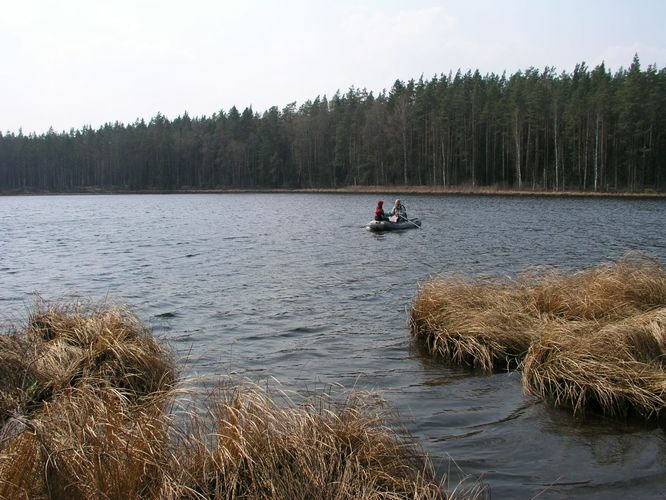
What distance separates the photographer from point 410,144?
86062mm

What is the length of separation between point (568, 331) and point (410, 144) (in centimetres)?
8025

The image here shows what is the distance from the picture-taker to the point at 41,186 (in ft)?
447

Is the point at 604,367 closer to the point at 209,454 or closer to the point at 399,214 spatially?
the point at 209,454

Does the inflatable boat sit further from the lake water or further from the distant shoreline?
the distant shoreline

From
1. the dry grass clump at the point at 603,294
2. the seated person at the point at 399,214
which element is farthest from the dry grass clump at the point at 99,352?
the seated person at the point at 399,214

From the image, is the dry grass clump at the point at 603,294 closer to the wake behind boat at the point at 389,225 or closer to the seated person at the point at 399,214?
the wake behind boat at the point at 389,225

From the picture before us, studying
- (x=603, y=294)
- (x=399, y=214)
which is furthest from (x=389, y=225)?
(x=603, y=294)

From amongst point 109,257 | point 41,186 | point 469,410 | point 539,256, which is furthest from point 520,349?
point 41,186

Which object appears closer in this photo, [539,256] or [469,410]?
[469,410]

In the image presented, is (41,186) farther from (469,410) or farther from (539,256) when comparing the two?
(469,410)

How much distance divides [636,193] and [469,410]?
6618 cm

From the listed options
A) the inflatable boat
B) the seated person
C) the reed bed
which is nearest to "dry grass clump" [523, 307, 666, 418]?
the reed bed

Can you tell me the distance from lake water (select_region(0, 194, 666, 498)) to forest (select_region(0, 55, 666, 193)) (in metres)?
36.9

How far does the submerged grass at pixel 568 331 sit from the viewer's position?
6973 millimetres
